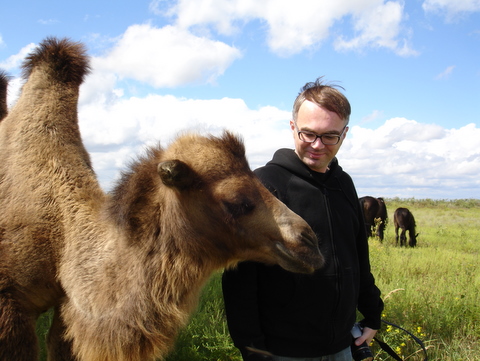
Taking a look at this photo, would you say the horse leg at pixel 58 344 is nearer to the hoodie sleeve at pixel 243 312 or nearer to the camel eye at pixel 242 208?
the hoodie sleeve at pixel 243 312

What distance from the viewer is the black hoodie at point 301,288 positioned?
285 centimetres

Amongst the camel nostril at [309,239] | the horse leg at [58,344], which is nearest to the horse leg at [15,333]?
the horse leg at [58,344]

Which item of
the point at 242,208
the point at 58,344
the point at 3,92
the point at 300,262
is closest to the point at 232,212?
the point at 242,208

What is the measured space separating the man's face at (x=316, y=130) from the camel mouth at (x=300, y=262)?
0.71 metres

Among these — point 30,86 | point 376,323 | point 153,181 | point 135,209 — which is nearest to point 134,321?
point 135,209

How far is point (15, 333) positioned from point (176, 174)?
1.70 m

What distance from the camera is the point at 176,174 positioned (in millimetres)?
2822

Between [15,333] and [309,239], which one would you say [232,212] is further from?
[15,333]

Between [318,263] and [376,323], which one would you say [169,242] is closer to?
[318,263]

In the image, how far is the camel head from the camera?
2.77 m

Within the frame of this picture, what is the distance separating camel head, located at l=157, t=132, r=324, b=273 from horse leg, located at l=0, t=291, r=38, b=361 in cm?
144

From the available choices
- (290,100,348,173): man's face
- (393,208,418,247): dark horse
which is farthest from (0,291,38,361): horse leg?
(393,208,418,247): dark horse

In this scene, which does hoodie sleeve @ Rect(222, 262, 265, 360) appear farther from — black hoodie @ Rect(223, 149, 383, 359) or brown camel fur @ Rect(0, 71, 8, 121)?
brown camel fur @ Rect(0, 71, 8, 121)

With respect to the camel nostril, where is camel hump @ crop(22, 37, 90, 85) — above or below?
above
